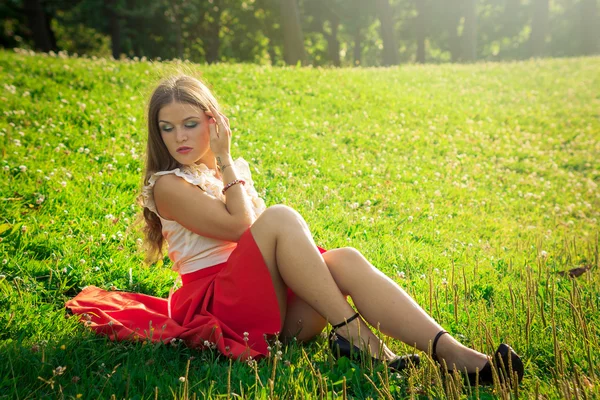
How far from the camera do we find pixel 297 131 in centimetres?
934

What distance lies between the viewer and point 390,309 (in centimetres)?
316

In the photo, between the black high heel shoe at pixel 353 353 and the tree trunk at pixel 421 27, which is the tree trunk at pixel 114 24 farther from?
the black high heel shoe at pixel 353 353

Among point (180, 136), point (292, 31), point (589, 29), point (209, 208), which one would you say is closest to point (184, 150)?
point (180, 136)

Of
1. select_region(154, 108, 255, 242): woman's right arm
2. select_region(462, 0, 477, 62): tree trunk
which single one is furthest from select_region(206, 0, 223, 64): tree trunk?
select_region(154, 108, 255, 242): woman's right arm

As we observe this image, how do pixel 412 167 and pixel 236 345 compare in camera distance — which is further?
pixel 412 167

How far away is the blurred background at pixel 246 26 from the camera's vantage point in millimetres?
27359

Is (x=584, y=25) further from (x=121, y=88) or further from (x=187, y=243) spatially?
(x=187, y=243)

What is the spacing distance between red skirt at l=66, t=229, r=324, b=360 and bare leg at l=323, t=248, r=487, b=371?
46 cm

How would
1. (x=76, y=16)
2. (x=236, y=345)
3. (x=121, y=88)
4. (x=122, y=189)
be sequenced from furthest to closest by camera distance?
(x=76, y=16) < (x=121, y=88) < (x=122, y=189) < (x=236, y=345)

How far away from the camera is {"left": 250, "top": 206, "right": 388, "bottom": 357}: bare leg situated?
321 centimetres

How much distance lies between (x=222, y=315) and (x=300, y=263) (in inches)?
23.0

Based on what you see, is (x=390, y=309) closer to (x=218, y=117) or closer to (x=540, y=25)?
(x=218, y=117)

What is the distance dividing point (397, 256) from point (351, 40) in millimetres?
48789

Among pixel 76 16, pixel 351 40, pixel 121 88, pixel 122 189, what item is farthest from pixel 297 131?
pixel 351 40
